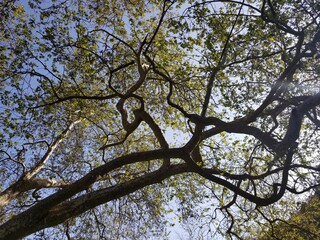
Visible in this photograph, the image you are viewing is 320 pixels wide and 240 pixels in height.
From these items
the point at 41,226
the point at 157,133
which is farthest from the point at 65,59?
the point at 41,226

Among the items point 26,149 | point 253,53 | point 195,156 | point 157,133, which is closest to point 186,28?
point 253,53

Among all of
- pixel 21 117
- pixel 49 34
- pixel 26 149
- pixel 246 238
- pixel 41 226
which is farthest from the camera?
pixel 246 238

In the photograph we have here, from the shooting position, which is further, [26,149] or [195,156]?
[26,149]

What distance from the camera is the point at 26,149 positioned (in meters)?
10.1

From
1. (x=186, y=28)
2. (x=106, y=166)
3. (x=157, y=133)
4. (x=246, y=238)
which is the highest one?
(x=186, y=28)

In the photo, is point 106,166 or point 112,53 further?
point 112,53

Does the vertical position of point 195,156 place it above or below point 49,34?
below

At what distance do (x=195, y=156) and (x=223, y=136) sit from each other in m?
2.56

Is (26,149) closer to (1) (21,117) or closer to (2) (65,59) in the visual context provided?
(1) (21,117)

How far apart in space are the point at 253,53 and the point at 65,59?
510 centimetres

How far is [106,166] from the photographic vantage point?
261 inches

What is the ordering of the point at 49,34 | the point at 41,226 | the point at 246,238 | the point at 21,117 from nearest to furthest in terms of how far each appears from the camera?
the point at 41,226, the point at 49,34, the point at 21,117, the point at 246,238

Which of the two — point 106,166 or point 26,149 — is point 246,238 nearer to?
point 106,166

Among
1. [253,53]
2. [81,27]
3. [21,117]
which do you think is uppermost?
[81,27]
